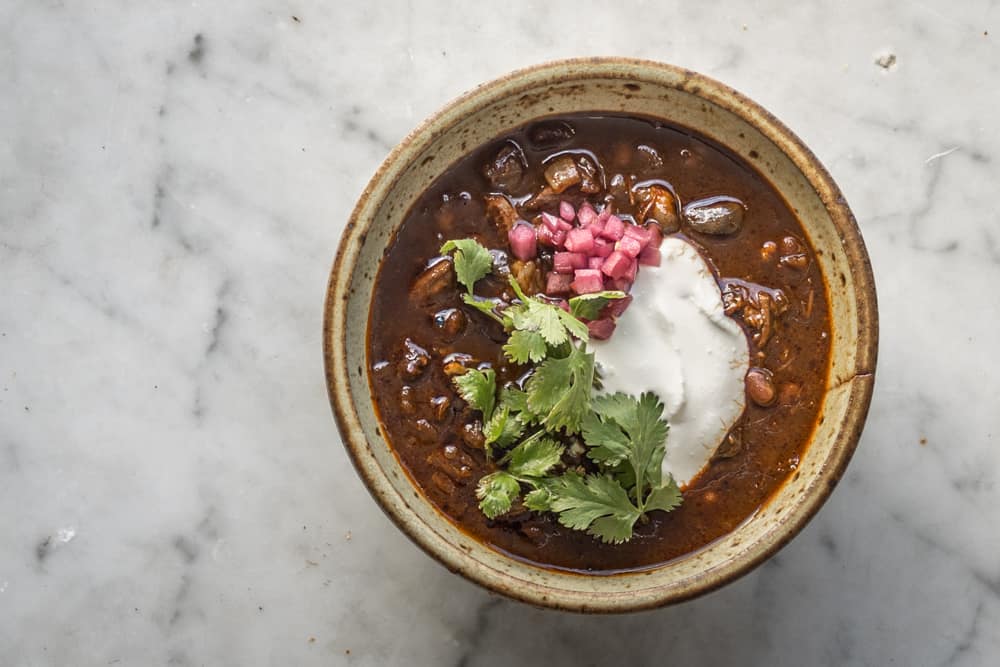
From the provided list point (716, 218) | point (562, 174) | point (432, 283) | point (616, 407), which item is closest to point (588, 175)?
point (562, 174)

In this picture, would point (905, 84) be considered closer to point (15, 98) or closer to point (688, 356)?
point (688, 356)

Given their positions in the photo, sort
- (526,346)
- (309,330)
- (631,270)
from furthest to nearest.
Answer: (309,330)
(631,270)
(526,346)

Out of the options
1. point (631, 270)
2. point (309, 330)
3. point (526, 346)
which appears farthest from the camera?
point (309, 330)

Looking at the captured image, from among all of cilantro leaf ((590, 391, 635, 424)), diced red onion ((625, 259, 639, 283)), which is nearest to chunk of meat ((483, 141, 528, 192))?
diced red onion ((625, 259, 639, 283))

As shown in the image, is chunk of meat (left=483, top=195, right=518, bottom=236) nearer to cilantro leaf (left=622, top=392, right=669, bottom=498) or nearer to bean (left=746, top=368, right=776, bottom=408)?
cilantro leaf (left=622, top=392, right=669, bottom=498)

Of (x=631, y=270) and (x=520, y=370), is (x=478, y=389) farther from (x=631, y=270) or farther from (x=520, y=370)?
(x=631, y=270)

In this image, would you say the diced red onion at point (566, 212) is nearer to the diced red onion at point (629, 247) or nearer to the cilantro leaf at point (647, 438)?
the diced red onion at point (629, 247)

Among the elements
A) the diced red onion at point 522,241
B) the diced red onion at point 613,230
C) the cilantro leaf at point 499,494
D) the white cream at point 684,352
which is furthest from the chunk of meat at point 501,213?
the cilantro leaf at point 499,494
